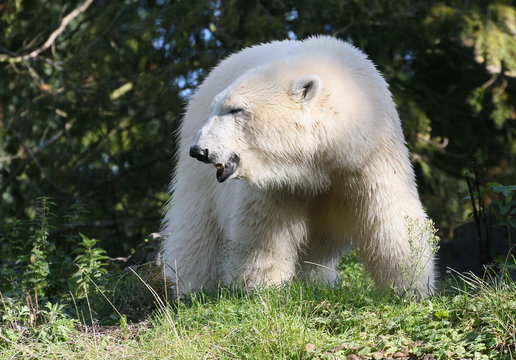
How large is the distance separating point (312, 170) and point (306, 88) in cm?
48

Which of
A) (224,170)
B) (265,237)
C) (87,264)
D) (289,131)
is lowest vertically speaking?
(87,264)

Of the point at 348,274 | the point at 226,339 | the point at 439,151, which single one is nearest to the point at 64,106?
the point at 439,151

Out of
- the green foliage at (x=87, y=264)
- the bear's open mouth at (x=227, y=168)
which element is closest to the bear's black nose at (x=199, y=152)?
the bear's open mouth at (x=227, y=168)

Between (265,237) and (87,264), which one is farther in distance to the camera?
(87,264)

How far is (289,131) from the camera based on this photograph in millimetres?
4773

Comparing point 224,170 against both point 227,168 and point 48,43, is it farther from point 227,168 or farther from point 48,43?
point 48,43

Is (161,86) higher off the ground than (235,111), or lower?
higher

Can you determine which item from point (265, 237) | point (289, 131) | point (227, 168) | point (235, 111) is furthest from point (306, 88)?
point (265, 237)

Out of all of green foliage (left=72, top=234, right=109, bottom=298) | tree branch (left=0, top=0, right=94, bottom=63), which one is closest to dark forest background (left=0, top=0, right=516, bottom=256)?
tree branch (left=0, top=0, right=94, bottom=63)

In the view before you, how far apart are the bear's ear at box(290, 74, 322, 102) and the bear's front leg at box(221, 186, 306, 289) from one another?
0.67 metres

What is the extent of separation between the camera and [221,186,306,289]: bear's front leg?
509 centimetres

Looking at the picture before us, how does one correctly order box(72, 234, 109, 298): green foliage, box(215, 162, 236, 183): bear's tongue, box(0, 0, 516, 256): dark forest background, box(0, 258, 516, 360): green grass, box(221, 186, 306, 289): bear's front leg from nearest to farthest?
box(0, 258, 516, 360): green grass → box(215, 162, 236, 183): bear's tongue → box(221, 186, 306, 289): bear's front leg → box(72, 234, 109, 298): green foliage → box(0, 0, 516, 256): dark forest background

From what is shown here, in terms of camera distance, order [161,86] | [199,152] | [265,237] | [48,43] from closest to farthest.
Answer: [199,152]
[265,237]
[161,86]
[48,43]

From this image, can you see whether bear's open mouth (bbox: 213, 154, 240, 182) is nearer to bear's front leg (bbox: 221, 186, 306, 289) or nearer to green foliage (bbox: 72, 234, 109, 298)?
bear's front leg (bbox: 221, 186, 306, 289)
